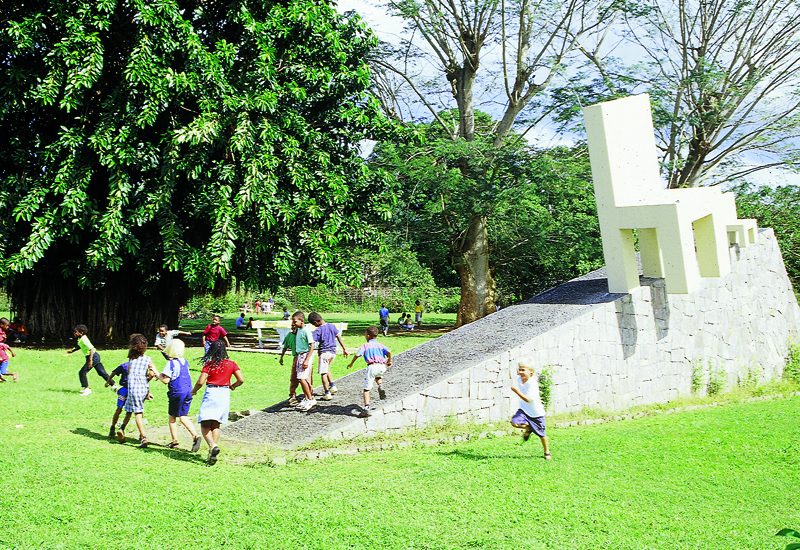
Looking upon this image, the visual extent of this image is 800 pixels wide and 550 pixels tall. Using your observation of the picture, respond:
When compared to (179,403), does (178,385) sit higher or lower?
higher

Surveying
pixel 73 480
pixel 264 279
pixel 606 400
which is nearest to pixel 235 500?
pixel 73 480

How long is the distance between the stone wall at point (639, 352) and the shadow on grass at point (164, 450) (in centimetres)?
175

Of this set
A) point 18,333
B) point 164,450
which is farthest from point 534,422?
point 18,333

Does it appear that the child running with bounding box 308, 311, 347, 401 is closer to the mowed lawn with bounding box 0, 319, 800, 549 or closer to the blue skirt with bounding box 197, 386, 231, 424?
the mowed lawn with bounding box 0, 319, 800, 549

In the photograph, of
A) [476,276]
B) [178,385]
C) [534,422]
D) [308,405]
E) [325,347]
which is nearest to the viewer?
[534,422]

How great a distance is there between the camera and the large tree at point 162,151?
16656mm

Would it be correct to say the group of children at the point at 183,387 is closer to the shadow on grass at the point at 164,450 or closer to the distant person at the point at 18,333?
the shadow on grass at the point at 164,450

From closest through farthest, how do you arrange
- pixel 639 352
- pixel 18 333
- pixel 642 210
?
1. pixel 642 210
2. pixel 639 352
3. pixel 18 333

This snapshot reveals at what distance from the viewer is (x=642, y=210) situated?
39.3 feet

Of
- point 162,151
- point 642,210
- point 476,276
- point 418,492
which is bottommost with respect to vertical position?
point 418,492

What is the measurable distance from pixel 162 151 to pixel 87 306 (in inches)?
234

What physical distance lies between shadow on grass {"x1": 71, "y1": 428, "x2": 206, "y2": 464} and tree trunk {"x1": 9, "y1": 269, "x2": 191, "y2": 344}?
11520 mm

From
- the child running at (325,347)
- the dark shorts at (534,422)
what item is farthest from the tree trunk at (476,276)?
the dark shorts at (534,422)

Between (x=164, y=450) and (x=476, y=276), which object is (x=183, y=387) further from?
(x=476, y=276)
